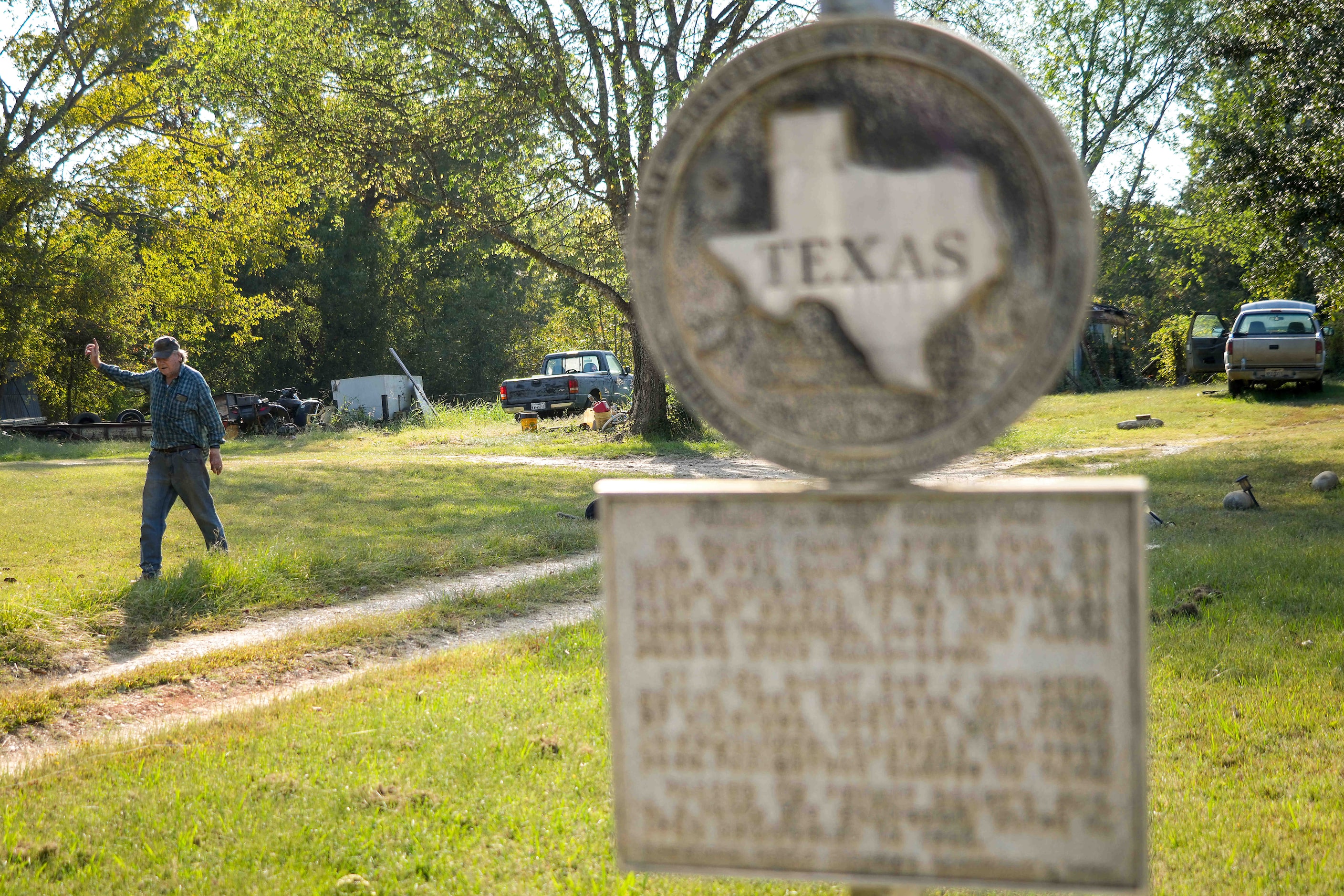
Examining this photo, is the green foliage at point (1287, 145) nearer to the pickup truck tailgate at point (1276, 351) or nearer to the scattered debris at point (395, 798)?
the scattered debris at point (395, 798)

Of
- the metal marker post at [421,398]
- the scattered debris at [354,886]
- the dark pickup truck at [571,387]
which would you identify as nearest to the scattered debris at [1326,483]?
the scattered debris at [354,886]

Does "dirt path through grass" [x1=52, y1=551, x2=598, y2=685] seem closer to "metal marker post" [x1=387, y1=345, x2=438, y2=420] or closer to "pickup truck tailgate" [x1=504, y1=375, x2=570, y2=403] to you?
"pickup truck tailgate" [x1=504, y1=375, x2=570, y2=403]

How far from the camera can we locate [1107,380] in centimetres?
3625

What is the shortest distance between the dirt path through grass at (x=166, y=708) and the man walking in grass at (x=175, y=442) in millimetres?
1535

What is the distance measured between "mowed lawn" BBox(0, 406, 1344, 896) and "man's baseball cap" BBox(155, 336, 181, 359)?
368 cm

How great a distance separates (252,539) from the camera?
9.76 metres

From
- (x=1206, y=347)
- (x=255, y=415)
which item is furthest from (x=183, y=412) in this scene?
(x=1206, y=347)

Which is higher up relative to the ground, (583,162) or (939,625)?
(583,162)

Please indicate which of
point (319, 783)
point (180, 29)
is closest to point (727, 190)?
point (319, 783)

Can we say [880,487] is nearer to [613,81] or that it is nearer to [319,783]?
[319,783]

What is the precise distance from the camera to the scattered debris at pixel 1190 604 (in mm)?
6078

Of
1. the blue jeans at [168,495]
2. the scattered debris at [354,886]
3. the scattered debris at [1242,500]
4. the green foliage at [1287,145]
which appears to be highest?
the green foliage at [1287,145]

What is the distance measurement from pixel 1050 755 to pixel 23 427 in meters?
26.1

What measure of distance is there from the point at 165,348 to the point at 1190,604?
7.32 metres
